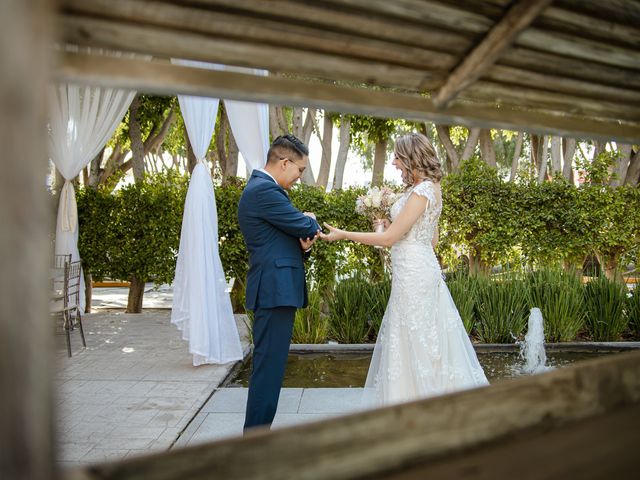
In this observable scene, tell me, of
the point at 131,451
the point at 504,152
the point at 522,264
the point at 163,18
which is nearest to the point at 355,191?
the point at 522,264

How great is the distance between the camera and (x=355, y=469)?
5.02ft

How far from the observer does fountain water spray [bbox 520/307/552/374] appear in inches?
243

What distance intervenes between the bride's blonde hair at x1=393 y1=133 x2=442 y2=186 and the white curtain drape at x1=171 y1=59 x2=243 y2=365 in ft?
7.98

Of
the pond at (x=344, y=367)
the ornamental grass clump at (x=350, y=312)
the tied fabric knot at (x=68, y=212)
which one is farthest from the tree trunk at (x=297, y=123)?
the pond at (x=344, y=367)

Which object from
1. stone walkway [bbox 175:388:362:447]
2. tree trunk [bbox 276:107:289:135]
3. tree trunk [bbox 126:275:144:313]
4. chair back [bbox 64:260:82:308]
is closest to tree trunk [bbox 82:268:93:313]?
tree trunk [bbox 126:275:144:313]

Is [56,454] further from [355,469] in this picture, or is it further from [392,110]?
[392,110]

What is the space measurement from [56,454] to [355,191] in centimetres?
791

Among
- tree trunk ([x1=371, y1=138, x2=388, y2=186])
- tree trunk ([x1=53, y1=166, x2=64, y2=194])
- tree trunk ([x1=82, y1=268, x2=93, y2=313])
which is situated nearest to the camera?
tree trunk ([x1=82, y1=268, x2=93, y2=313])

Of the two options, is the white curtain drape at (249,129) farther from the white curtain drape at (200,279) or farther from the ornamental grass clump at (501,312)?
the ornamental grass clump at (501,312)

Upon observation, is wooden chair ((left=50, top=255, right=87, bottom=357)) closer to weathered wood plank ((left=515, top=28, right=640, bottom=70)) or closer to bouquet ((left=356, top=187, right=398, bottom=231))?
bouquet ((left=356, top=187, right=398, bottom=231))

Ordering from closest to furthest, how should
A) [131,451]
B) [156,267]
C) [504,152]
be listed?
A: [131,451] < [156,267] < [504,152]

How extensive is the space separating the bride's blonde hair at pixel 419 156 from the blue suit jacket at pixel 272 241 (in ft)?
2.58

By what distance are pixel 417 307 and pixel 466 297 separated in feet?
9.29

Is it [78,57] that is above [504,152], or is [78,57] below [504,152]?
below
